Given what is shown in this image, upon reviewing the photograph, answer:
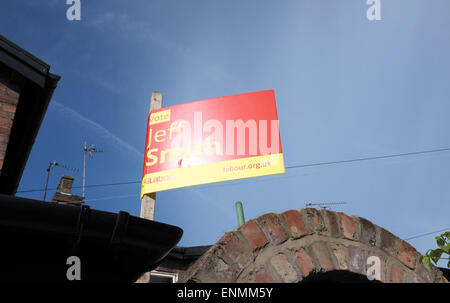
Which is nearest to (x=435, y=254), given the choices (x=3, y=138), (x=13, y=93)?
(x=3, y=138)

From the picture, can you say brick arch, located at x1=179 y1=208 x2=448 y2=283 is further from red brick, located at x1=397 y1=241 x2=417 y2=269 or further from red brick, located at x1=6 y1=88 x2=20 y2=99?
red brick, located at x1=6 y1=88 x2=20 y2=99

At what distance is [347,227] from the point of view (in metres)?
2.13

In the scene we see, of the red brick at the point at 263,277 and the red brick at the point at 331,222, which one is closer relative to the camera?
the red brick at the point at 263,277

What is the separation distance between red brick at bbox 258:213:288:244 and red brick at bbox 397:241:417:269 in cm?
79

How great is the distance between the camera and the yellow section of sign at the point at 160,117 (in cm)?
465

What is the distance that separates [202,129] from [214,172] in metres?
0.64

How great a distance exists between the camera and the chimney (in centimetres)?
1093

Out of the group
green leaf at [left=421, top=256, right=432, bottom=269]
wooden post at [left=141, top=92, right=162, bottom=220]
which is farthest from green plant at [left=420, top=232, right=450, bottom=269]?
wooden post at [left=141, top=92, right=162, bottom=220]

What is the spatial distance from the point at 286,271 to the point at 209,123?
299cm

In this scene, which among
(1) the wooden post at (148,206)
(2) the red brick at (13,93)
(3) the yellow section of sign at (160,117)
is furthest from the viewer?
(3) the yellow section of sign at (160,117)

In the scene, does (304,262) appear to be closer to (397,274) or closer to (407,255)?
(397,274)

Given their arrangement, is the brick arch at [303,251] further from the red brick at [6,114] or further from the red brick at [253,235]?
the red brick at [6,114]

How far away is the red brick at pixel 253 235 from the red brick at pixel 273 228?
38mm

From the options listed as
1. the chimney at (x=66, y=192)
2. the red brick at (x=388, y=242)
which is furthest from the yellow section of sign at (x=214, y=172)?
the chimney at (x=66, y=192)
